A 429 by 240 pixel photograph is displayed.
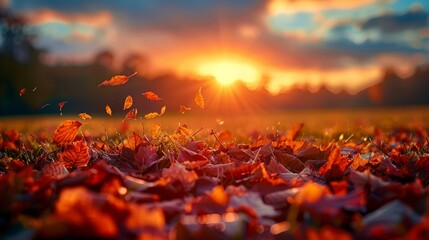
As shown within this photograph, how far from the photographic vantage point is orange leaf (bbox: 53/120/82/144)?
2.36m

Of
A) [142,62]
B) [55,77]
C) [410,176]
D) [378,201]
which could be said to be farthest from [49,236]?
[55,77]

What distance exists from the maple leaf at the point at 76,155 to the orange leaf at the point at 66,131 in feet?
0.45

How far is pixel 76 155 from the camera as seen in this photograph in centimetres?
225

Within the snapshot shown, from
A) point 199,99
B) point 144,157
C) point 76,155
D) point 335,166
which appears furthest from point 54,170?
point 335,166

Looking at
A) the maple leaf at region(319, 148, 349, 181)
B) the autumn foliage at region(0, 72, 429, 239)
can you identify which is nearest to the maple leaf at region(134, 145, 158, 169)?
the autumn foliage at region(0, 72, 429, 239)

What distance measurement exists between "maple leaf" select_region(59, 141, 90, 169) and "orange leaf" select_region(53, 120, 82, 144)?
0.14m

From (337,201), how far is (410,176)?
2.70ft

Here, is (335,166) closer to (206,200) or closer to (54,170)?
(206,200)

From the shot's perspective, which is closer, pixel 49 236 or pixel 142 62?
Answer: pixel 49 236

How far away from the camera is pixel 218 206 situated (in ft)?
4.52

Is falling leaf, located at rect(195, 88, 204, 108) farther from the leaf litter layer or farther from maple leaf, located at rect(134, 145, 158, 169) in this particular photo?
maple leaf, located at rect(134, 145, 158, 169)

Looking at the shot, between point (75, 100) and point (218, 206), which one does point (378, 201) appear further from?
point (75, 100)

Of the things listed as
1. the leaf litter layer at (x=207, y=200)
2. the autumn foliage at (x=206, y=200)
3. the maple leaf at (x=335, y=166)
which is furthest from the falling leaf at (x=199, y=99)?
the maple leaf at (x=335, y=166)

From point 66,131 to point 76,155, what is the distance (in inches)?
8.4
